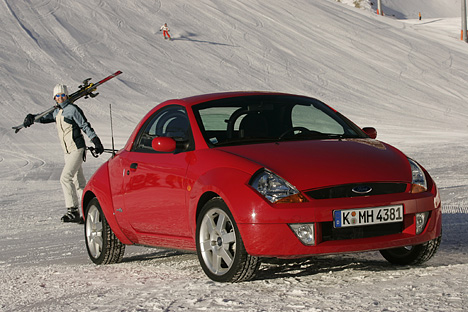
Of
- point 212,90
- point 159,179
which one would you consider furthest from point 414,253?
point 212,90

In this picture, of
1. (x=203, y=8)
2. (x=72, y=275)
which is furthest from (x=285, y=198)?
(x=203, y=8)

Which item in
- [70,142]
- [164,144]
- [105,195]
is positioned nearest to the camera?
[164,144]

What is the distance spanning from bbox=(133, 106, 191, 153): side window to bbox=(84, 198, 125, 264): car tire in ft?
2.37

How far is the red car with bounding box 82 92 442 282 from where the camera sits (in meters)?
4.99

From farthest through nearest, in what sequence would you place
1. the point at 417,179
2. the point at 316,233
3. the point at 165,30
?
the point at 165,30
the point at 417,179
the point at 316,233

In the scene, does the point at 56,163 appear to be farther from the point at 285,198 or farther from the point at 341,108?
the point at 341,108

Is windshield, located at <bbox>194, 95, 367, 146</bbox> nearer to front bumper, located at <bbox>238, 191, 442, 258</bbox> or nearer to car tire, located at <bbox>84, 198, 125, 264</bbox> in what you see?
front bumper, located at <bbox>238, 191, 442, 258</bbox>

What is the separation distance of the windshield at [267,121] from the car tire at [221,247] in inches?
24.6

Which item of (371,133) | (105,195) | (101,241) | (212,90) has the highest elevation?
(212,90)

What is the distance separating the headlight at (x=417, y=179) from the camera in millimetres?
5332

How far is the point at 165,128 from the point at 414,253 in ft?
7.14

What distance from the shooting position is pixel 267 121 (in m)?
6.11

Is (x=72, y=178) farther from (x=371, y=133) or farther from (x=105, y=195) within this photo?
(x=371, y=133)

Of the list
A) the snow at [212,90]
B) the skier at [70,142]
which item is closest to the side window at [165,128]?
the snow at [212,90]
